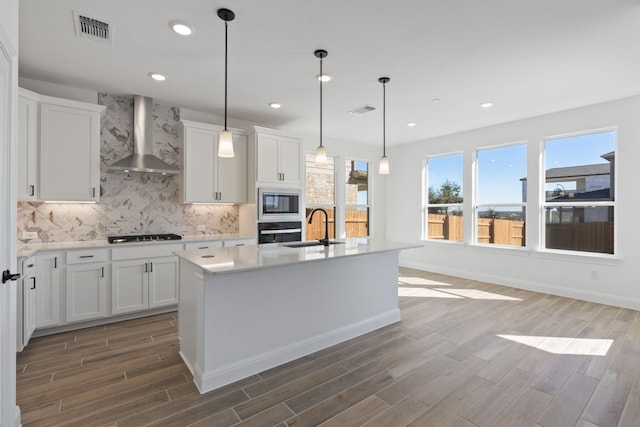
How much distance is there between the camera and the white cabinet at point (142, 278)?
3557 mm

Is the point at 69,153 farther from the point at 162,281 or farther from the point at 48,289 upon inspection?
the point at 162,281

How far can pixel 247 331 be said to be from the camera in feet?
8.06

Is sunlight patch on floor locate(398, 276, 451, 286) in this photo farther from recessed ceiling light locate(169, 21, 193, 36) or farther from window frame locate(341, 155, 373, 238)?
recessed ceiling light locate(169, 21, 193, 36)

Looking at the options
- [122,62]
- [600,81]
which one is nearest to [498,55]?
[600,81]

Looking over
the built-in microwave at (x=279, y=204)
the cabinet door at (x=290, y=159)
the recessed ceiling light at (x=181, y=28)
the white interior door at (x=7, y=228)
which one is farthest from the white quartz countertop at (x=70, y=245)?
the recessed ceiling light at (x=181, y=28)

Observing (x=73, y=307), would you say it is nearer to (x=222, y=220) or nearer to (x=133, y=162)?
(x=133, y=162)

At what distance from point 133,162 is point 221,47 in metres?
1.93

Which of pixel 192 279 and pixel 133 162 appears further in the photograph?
pixel 133 162

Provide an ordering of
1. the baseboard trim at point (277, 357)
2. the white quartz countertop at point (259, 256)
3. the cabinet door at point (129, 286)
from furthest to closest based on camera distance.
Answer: the cabinet door at point (129, 286), the baseboard trim at point (277, 357), the white quartz countertop at point (259, 256)

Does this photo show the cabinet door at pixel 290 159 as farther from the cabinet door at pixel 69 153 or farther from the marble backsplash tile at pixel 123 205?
the cabinet door at pixel 69 153

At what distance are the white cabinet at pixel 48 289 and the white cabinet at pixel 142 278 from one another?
1.53 feet

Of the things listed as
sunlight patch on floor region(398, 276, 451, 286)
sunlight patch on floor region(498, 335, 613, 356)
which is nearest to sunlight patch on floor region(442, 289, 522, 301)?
sunlight patch on floor region(398, 276, 451, 286)

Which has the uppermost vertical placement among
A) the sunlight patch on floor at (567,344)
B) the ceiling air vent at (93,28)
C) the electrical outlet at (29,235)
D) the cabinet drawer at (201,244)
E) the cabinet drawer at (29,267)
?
the ceiling air vent at (93,28)

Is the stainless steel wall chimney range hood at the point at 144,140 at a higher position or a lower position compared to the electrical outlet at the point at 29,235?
higher
